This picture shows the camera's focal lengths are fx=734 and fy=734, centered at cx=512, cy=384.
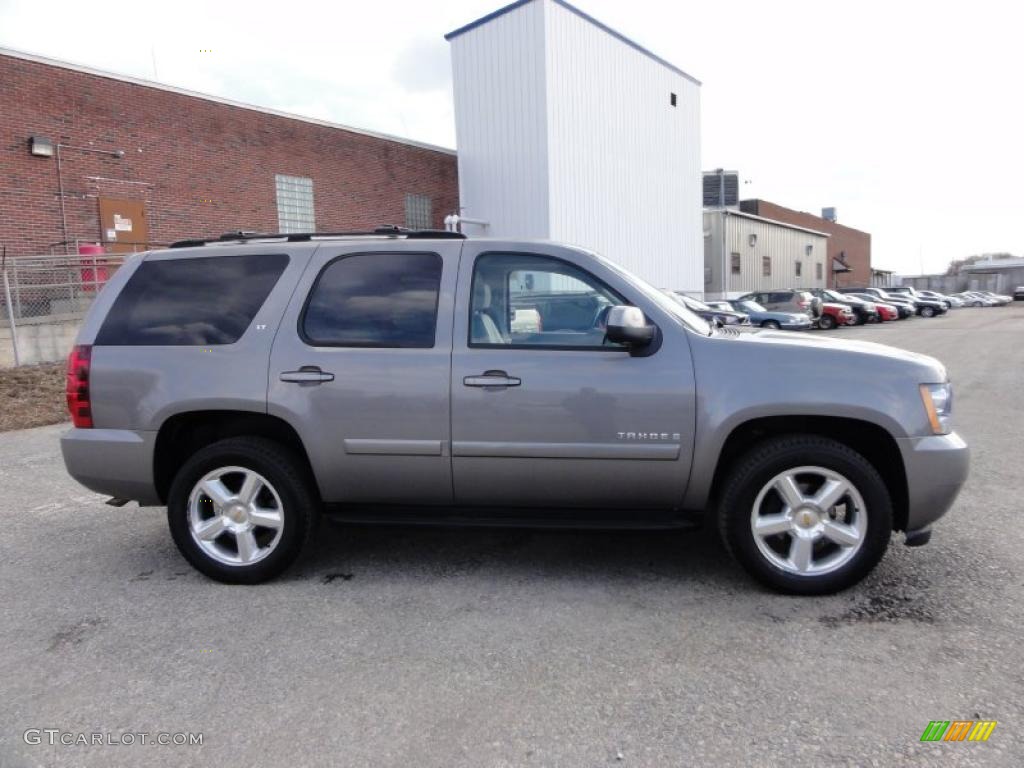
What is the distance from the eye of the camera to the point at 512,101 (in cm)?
2172

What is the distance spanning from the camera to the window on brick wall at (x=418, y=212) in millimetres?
24359

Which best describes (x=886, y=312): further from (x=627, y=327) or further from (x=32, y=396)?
(x=627, y=327)

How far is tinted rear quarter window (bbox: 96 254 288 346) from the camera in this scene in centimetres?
396

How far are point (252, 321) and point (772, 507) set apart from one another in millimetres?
2861

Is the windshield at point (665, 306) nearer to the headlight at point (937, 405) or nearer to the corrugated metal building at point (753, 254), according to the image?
the headlight at point (937, 405)

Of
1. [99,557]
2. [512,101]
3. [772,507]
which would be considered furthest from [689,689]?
[512,101]

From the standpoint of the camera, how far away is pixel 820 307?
28.6 m

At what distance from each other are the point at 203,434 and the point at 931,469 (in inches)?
149

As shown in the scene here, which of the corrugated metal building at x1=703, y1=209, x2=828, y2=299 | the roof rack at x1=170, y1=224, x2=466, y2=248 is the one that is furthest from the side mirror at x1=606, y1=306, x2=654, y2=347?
the corrugated metal building at x1=703, y1=209, x2=828, y2=299

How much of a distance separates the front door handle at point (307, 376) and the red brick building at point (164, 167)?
1439cm

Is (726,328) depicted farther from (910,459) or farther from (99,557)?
(99,557)

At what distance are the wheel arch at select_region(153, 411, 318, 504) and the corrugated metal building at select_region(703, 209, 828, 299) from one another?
1362 inches

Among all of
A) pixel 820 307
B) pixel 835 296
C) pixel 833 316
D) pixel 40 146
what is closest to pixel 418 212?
pixel 40 146

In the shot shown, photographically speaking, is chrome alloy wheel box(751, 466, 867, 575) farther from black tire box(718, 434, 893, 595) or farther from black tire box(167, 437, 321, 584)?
black tire box(167, 437, 321, 584)
